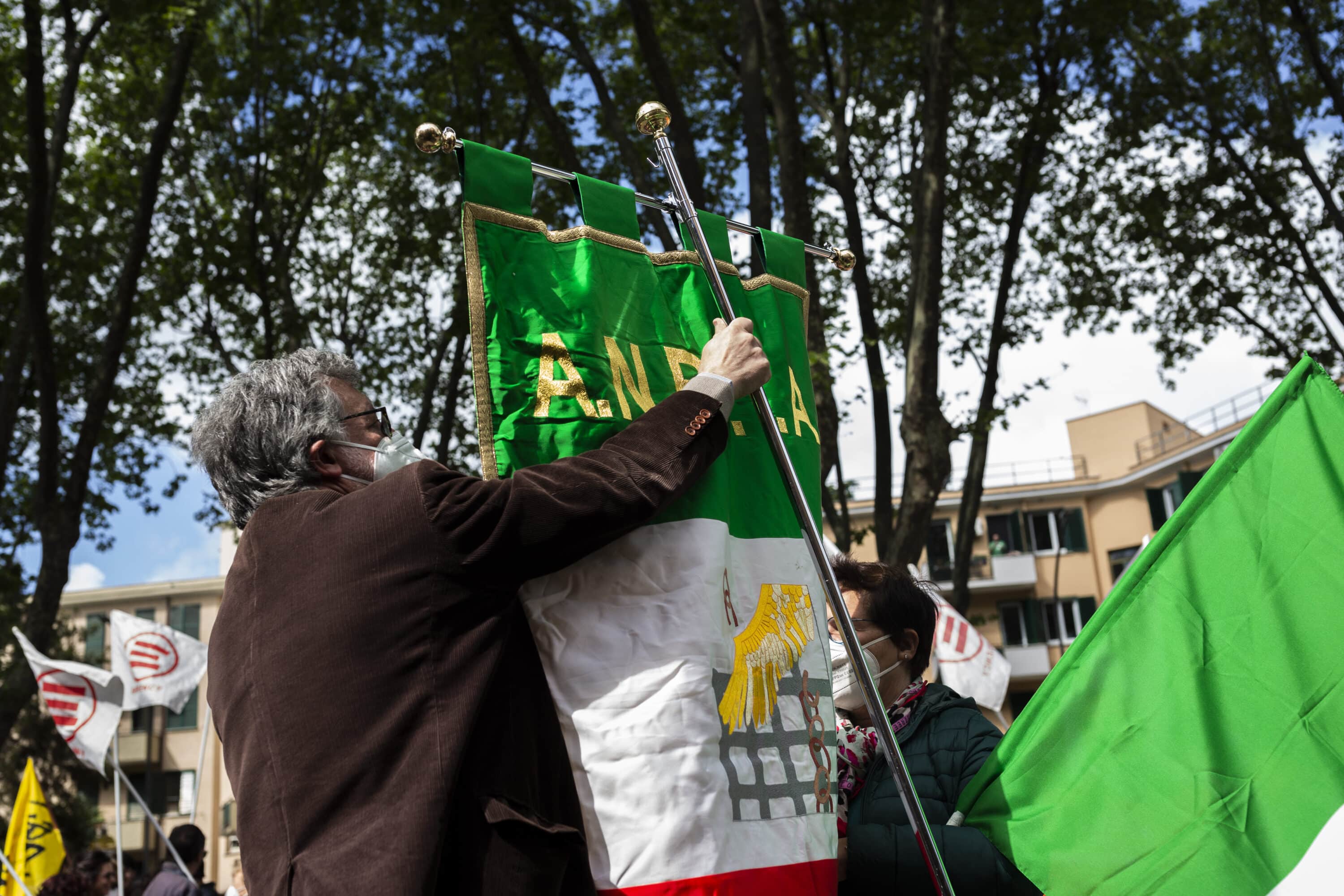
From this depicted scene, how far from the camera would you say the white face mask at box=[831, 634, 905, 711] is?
3510 mm

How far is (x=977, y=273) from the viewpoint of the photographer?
1412cm

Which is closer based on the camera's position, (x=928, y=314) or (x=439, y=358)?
(x=928, y=314)

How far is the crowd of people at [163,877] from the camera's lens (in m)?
7.72

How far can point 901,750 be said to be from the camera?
10.2ft

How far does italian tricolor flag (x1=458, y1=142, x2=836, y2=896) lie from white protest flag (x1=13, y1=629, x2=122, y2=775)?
8114mm

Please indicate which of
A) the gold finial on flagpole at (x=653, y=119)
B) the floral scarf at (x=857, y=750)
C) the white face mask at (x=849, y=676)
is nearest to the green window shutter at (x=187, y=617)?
the white face mask at (x=849, y=676)

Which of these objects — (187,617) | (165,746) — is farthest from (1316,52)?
(165,746)

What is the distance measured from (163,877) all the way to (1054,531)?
1551 inches

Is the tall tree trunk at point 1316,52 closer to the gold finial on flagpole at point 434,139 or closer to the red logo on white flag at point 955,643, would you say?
the red logo on white flag at point 955,643

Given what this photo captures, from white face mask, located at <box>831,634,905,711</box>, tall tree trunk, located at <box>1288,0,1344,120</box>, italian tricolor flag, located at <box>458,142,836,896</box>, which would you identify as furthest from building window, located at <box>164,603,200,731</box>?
italian tricolor flag, located at <box>458,142,836,896</box>

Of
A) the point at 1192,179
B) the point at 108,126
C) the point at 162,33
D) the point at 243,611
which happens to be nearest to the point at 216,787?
the point at 108,126

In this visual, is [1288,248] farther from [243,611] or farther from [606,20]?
[243,611]

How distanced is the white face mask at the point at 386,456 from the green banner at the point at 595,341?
0.23m

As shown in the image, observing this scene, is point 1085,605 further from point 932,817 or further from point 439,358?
point 932,817
